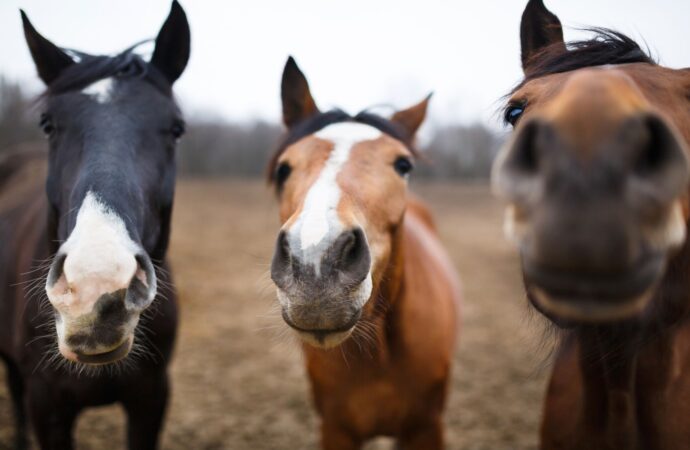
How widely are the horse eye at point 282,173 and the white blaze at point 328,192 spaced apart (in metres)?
0.26

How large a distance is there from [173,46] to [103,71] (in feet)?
1.57

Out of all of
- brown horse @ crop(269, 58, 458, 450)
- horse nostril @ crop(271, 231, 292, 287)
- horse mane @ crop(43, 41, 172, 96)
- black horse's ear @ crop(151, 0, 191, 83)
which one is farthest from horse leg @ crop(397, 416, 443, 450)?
black horse's ear @ crop(151, 0, 191, 83)

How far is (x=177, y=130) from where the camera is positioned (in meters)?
2.73

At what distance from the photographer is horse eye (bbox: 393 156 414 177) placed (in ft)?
8.92

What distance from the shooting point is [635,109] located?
1077mm

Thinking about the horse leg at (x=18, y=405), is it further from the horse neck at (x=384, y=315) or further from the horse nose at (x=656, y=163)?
the horse nose at (x=656, y=163)

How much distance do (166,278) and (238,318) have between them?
5.56 meters

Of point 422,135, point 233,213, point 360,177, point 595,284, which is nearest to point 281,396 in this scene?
point 422,135

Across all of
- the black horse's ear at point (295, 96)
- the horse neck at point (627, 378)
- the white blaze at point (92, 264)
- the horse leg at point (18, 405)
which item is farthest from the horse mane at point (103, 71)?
the horse leg at point (18, 405)

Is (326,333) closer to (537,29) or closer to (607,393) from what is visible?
(607,393)

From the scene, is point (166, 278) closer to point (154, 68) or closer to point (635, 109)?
point (154, 68)

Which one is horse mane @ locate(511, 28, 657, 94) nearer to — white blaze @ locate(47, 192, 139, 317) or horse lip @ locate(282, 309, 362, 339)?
horse lip @ locate(282, 309, 362, 339)

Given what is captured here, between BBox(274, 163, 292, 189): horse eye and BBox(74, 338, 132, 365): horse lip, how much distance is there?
1231 mm

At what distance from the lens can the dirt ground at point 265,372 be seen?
15.3 ft
